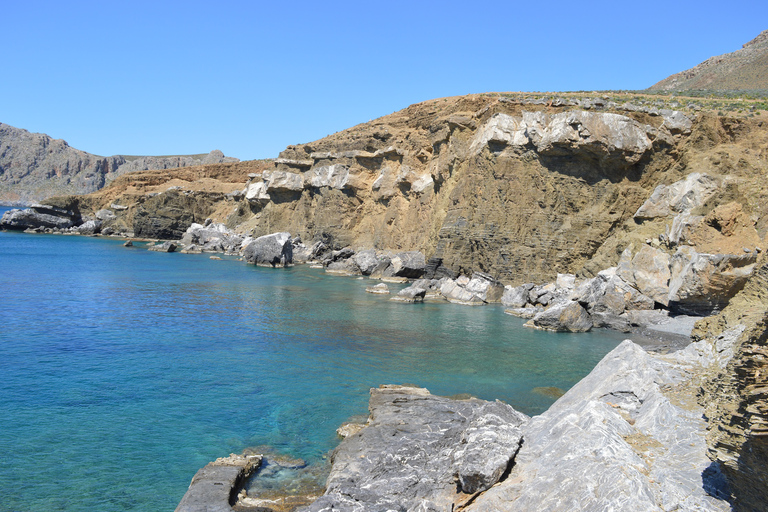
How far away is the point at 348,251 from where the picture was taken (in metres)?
50.0

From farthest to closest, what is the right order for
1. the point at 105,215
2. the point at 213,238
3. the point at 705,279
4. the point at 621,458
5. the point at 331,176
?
the point at 105,215 → the point at 213,238 → the point at 331,176 → the point at 705,279 → the point at 621,458

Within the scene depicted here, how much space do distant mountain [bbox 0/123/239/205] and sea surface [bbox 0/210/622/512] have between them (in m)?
133

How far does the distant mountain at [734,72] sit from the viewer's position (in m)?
59.2

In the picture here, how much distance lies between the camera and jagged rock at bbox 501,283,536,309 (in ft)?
99.7

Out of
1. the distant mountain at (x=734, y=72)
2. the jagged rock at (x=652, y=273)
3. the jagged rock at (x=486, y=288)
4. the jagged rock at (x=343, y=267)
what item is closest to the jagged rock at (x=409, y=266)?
the jagged rock at (x=343, y=267)

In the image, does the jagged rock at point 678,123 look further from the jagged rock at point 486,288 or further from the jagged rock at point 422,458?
the jagged rock at point 422,458

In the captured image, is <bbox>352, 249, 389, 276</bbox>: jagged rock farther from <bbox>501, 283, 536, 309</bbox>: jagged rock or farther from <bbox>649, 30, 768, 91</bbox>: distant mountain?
<bbox>649, 30, 768, 91</bbox>: distant mountain

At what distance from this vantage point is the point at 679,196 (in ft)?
92.2

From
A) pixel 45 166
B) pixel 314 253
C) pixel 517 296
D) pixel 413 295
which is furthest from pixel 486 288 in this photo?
pixel 45 166

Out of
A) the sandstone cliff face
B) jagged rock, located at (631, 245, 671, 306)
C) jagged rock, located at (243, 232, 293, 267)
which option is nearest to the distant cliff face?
jagged rock, located at (631, 245, 671, 306)

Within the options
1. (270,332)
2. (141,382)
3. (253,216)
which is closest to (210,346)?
(270,332)

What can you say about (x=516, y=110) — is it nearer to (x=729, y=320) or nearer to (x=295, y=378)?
(x=295, y=378)

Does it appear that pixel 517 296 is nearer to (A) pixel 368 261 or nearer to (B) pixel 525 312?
(B) pixel 525 312

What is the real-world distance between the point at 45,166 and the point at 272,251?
148153mm
